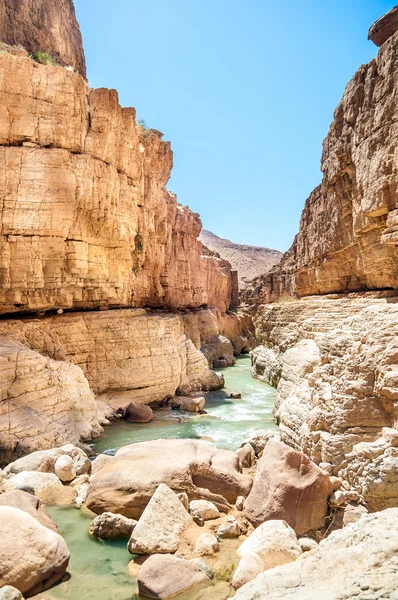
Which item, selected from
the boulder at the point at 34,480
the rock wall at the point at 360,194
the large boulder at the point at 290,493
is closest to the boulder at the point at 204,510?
the large boulder at the point at 290,493

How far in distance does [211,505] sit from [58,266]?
9058 millimetres

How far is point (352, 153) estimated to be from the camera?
15992mm

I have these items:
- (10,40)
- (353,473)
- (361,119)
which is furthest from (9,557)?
(10,40)

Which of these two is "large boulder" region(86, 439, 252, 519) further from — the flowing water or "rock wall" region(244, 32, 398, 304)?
"rock wall" region(244, 32, 398, 304)

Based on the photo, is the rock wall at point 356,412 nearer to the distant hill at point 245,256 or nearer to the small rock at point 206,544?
the small rock at point 206,544

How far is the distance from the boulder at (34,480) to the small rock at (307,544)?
467 centimetres

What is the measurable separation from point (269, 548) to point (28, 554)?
9.82ft

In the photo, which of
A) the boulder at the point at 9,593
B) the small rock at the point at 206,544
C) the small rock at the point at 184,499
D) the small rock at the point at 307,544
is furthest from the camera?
the small rock at the point at 184,499

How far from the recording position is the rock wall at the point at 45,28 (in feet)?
58.5

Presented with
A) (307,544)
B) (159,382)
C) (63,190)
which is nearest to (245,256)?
(159,382)

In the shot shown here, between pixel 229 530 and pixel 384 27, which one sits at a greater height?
pixel 384 27

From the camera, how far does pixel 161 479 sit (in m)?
6.60

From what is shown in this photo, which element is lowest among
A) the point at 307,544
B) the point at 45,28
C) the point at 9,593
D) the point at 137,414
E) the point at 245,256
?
the point at 137,414

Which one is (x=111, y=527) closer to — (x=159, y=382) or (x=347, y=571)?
(x=347, y=571)
